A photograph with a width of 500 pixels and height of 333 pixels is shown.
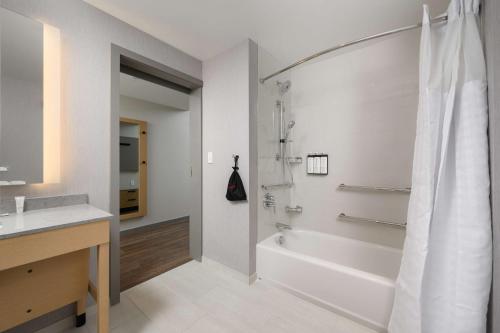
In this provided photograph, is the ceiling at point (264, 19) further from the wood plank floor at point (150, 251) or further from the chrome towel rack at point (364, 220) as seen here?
the wood plank floor at point (150, 251)

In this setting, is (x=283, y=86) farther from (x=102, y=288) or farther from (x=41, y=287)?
(x=41, y=287)

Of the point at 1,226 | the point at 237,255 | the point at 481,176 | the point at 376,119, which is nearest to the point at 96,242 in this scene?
the point at 1,226

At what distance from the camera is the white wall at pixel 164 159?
136 inches

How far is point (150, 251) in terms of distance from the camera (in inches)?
100.0

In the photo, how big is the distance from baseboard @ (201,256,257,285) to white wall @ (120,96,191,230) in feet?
6.17

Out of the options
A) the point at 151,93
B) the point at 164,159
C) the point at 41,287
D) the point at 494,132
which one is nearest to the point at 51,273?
the point at 41,287

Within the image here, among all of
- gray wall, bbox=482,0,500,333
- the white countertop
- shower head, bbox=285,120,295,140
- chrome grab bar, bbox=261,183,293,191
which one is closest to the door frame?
the white countertop

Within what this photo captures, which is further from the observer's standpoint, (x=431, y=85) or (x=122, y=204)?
(x=122, y=204)

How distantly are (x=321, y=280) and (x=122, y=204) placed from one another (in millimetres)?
3176

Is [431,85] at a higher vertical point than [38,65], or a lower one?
lower

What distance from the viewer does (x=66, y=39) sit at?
4.48 ft

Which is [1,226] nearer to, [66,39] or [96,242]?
[96,242]

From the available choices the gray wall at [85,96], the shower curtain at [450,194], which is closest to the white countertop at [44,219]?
the gray wall at [85,96]

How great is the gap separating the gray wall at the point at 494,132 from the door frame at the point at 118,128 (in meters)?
2.11
